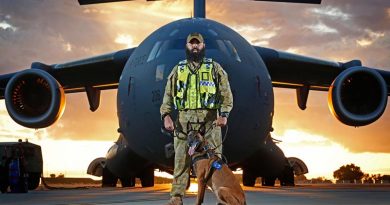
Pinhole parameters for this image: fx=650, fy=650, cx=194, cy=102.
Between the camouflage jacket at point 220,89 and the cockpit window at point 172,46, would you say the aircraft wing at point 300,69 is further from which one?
the camouflage jacket at point 220,89

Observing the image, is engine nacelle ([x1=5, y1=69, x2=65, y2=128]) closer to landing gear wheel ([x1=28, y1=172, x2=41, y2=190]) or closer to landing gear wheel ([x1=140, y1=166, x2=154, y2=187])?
landing gear wheel ([x1=28, y1=172, x2=41, y2=190])

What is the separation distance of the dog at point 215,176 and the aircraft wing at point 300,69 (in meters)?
9.52

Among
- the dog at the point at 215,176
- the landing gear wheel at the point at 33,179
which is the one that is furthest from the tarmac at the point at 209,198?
the landing gear wheel at the point at 33,179

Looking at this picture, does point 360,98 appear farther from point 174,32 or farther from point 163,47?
point 163,47

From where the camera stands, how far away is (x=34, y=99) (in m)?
12.5

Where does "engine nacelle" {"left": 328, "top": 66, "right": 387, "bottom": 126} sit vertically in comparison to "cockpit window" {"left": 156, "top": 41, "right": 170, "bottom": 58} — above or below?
below

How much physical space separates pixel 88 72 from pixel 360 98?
251 inches

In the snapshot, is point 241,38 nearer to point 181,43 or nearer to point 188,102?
point 181,43

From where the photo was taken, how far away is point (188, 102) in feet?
16.4

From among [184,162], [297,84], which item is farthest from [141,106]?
[297,84]

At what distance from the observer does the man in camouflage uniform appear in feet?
16.1

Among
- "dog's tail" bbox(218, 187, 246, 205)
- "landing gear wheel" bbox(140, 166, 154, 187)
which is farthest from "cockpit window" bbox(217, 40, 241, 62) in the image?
"landing gear wheel" bbox(140, 166, 154, 187)

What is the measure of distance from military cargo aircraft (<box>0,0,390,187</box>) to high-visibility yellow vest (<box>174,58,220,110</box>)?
3573 millimetres

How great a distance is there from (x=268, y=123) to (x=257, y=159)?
3411 millimetres
